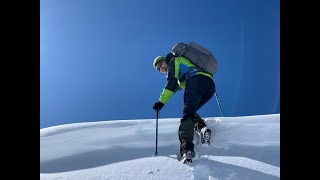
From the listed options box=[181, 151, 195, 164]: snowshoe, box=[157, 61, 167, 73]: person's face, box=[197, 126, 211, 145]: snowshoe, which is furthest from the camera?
Answer: box=[157, 61, 167, 73]: person's face

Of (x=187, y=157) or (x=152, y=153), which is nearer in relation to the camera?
(x=187, y=157)

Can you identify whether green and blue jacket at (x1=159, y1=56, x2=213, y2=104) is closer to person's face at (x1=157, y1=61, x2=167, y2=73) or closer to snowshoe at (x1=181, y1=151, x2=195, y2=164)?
person's face at (x1=157, y1=61, x2=167, y2=73)

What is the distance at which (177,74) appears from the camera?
5.70 metres

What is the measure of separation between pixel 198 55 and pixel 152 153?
5.99ft

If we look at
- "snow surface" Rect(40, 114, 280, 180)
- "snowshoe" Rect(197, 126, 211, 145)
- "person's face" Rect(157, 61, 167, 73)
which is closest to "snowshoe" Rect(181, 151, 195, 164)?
"snow surface" Rect(40, 114, 280, 180)

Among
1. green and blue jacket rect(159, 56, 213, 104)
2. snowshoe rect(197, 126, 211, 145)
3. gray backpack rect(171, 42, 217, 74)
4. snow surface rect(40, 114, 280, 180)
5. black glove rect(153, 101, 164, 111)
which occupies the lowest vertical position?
snow surface rect(40, 114, 280, 180)

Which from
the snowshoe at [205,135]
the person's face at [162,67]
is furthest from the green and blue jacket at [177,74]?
the snowshoe at [205,135]

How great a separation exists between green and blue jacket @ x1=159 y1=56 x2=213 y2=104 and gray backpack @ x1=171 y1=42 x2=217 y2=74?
0.26 feet

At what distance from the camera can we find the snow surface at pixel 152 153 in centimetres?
428

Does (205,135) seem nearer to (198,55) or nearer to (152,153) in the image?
(152,153)

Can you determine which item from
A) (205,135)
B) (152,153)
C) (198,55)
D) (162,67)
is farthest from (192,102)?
(162,67)

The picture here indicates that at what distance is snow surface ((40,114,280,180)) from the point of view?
Answer: 14.0 ft
